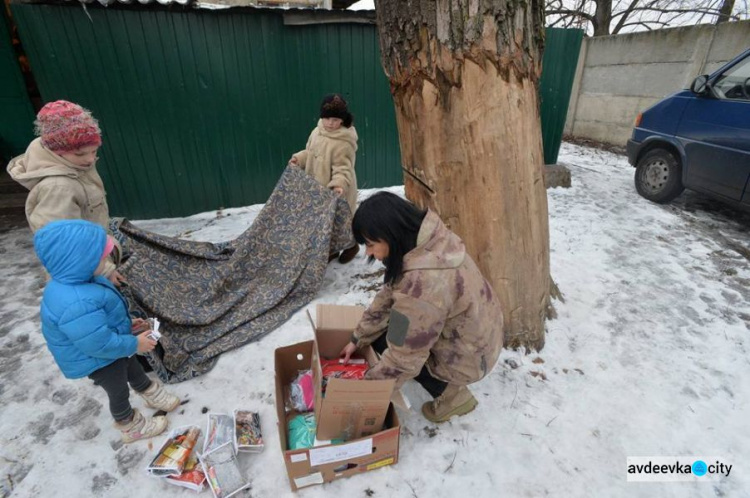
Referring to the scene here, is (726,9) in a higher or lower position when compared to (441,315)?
higher

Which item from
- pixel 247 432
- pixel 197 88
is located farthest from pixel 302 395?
pixel 197 88

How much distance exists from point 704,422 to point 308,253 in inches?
110

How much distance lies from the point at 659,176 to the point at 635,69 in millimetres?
4655

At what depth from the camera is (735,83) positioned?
13.7ft

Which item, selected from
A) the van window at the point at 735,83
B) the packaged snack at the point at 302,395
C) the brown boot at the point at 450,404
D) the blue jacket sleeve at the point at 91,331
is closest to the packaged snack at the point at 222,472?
the packaged snack at the point at 302,395

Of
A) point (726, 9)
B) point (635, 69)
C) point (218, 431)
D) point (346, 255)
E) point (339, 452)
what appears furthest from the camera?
point (726, 9)

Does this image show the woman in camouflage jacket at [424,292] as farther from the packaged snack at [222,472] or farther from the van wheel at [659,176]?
the van wheel at [659,176]

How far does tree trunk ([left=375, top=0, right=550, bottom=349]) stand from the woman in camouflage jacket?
61cm

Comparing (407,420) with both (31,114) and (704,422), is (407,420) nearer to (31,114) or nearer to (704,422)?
(704,422)

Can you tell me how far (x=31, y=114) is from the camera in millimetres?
4812

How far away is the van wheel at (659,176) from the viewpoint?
5004 millimetres

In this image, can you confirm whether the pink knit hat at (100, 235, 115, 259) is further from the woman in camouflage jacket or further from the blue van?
the blue van

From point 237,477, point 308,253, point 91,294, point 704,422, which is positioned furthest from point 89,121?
point 704,422

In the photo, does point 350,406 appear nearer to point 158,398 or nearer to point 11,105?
point 158,398
